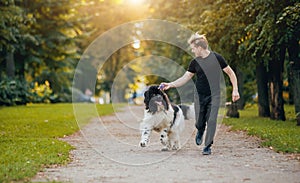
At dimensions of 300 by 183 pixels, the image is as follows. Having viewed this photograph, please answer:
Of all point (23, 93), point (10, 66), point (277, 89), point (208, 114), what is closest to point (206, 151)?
point (208, 114)

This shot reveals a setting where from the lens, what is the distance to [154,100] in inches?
447

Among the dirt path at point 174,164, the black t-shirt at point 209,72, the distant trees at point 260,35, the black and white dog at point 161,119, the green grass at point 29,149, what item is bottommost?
the dirt path at point 174,164

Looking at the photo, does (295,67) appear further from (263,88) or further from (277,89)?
(263,88)

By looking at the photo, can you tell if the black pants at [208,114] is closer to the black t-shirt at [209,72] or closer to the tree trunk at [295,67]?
the black t-shirt at [209,72]

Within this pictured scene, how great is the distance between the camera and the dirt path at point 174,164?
27.3ft

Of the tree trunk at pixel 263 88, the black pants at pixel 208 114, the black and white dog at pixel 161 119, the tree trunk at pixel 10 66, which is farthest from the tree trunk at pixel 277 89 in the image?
the tree trunk at pixel 10 66

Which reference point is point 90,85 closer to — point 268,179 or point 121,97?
point 121,97

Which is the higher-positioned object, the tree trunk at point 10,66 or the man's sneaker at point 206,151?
the tree trunk at point 10,66

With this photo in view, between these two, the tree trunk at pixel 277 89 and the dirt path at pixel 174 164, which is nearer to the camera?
the dirt path at pixel 174 164

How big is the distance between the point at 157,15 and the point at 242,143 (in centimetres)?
2309

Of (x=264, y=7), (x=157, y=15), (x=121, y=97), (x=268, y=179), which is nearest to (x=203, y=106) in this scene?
(x=268, y=179)

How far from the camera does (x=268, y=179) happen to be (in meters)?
8.08

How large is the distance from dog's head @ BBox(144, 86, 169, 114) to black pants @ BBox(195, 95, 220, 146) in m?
0.78

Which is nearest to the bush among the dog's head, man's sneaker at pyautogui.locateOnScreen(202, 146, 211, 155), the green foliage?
the green foliage
